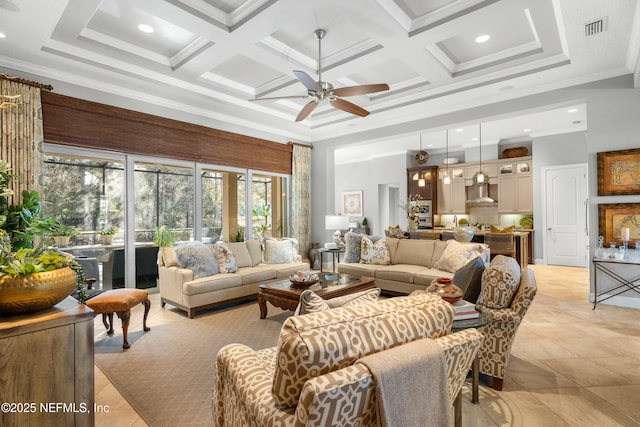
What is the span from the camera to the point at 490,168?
877 cm

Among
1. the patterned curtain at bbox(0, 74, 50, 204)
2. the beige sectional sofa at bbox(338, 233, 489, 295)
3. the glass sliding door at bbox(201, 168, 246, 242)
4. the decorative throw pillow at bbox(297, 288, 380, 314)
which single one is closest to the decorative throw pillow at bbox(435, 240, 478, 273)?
the beige sectional sofa at bbox(338, 233, 489, 295)

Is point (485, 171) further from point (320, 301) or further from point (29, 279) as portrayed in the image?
point (29, 279)

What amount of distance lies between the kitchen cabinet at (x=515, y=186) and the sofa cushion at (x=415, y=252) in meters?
4.51

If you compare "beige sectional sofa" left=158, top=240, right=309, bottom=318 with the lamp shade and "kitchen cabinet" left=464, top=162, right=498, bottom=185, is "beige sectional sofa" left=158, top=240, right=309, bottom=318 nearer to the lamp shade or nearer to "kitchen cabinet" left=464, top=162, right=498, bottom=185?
the lamp shade

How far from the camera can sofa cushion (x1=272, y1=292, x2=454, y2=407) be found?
1.15 m

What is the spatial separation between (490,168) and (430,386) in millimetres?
8663

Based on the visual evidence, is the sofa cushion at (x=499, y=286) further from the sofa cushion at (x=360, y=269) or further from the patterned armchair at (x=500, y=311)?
the sofa cushion at (x=360, y=269)

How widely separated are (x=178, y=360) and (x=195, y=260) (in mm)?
1652

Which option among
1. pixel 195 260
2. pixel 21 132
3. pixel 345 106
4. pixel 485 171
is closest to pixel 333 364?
pixel 345 106

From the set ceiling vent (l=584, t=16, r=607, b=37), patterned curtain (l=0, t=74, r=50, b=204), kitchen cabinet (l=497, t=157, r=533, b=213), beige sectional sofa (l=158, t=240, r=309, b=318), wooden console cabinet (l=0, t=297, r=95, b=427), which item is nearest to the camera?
wooden console cabinet (l=0, t=297, r=95, b=427)

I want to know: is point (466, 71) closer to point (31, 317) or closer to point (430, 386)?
point (430, 386)

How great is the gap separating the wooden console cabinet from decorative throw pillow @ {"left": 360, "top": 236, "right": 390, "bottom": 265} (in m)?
4.22

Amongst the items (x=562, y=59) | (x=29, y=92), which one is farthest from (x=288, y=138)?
(x=562, y=59)

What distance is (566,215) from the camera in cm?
776
